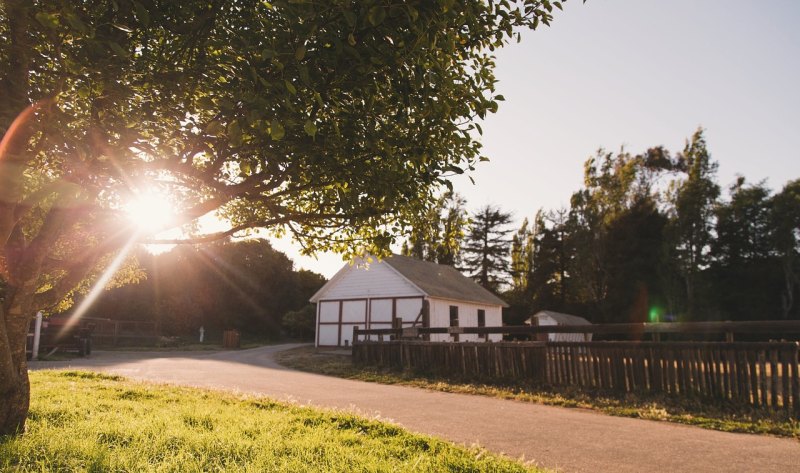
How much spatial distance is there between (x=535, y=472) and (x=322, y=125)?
382cm

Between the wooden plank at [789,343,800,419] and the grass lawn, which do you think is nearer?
the grass lawn

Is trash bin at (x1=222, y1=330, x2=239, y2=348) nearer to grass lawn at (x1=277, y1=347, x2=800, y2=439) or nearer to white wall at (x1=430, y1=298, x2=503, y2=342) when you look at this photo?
white wall at (x1=430, y1=298, x2=503, y2=342)

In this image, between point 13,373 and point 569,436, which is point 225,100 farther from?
point 569,436

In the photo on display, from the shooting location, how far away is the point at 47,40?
454 cm

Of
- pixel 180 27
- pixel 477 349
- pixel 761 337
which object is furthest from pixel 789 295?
pixel 180 27

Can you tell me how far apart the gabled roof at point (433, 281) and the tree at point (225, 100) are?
2304 cm

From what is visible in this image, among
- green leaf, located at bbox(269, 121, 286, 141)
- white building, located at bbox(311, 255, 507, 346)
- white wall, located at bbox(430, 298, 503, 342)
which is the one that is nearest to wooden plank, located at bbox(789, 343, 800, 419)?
green leaf, located at bbox(269, 121, 286, 141)

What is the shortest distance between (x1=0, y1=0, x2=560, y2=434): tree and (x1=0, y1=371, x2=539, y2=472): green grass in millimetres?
1022

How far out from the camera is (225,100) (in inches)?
149

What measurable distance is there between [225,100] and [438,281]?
29.9 metres

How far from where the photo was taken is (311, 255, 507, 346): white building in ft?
93.9

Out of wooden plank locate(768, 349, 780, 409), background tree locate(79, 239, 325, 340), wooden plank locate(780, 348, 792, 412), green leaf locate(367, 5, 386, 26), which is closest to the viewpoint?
green leaf locate(367, 5, 386, 26)

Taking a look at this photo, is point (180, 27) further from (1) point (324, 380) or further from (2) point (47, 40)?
(1) point (324, 380)

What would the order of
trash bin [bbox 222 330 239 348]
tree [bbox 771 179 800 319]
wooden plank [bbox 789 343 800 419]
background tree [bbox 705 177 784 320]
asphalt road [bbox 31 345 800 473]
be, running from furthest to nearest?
background tree [bbox 705 177 784 320], tree [bbox 771 179 800 319], trash bin [bbox 222 330 239 348], wooden plank [bbox 789 343 800 419], asphalt road [bbox 31 345 800 473]
